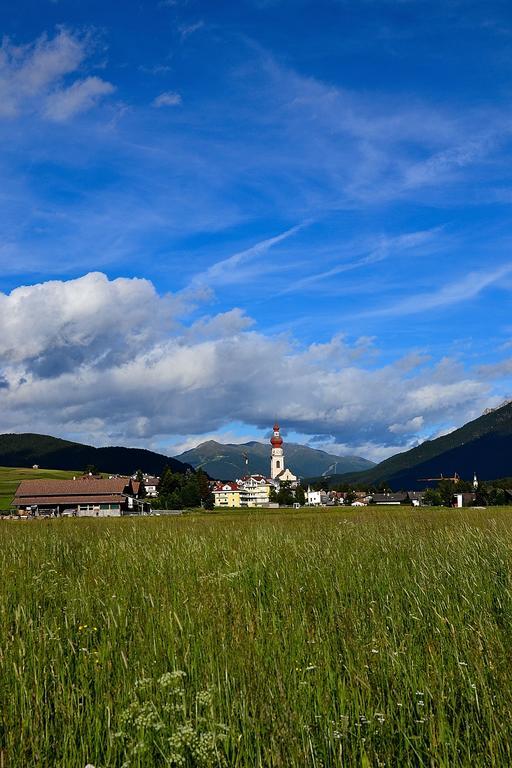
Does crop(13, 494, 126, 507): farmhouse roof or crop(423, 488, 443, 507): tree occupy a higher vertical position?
crop(13, 494, 126, 507): farmhouse roof

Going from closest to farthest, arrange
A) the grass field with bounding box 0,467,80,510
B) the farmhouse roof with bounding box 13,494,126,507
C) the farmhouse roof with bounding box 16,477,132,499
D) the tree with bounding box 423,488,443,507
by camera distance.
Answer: the farmhouse roof with bounding box 13,494,126,507 → the farmhouse roof with bounding box 16,477,132,499 → the grass field with bounding box 0,467,80,510 → the tree with bounding box 423,488,443,507

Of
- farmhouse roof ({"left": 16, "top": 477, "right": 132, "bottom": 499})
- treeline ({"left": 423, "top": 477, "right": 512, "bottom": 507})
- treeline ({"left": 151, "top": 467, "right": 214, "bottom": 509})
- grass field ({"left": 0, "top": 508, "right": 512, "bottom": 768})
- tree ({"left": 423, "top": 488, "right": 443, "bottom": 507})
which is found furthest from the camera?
tree ({"left": 423, "top": 488, "right": 443, "bottom": 507})

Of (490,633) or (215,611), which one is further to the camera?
(215,611)

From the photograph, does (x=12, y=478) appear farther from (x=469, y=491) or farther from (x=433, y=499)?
(x=469, y=491)

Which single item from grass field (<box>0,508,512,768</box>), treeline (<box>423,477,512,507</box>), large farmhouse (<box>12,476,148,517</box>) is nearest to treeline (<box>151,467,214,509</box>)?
large farmhouse (<box>12,476,148,517</box>)

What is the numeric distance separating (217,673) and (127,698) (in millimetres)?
690

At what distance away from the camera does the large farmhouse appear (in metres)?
96.9

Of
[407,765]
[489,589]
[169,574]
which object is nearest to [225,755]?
[407,765]

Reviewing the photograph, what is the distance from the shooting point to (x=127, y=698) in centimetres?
448

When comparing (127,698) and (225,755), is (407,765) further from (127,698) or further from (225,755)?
(127,698)

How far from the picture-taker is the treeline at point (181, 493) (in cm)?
11325

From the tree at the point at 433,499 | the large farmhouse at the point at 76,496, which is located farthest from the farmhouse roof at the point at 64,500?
the tree at the point at 433,499

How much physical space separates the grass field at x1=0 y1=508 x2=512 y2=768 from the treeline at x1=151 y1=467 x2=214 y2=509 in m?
104

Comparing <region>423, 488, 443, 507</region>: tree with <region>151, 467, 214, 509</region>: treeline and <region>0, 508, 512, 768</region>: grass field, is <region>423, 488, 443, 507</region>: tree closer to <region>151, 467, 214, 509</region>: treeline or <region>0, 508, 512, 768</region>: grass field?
<region>151, 467, 214, 509</region>: treeline
